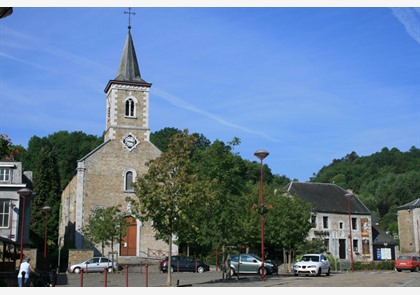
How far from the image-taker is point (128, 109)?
144 feet

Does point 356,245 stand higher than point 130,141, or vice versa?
point 130,141

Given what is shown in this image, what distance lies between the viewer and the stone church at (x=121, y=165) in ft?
135

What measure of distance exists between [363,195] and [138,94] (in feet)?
194

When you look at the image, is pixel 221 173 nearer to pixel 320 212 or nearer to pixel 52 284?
pixel 320 212

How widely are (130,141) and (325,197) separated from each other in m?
24.7

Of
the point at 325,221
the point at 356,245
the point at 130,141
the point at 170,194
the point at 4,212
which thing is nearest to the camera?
the point at 170,194

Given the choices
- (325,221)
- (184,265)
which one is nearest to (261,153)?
(184,265)

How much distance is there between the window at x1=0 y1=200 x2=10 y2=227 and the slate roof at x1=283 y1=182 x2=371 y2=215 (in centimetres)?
2995

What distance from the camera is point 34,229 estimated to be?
149 feet

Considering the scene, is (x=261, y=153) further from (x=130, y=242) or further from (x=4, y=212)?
(x=130, y=242)

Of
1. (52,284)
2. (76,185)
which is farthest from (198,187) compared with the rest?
(76,185)

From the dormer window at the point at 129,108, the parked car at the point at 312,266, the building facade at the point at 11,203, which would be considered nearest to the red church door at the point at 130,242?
the dormer window at the point at 129,108

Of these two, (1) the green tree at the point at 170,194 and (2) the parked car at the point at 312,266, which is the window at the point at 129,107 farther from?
(1) the green tree at the point at 170,194

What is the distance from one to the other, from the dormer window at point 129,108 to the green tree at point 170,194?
72.4ft
